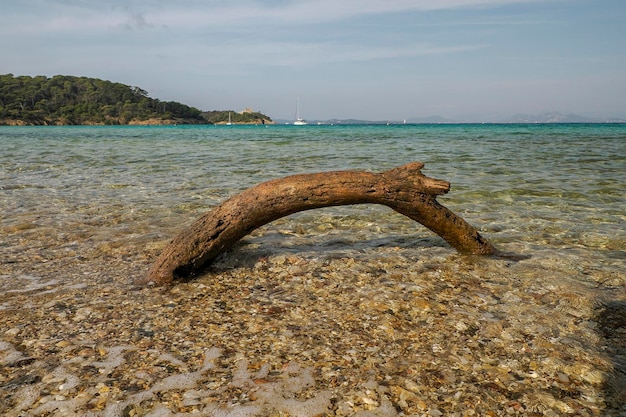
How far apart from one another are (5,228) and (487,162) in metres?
13.5

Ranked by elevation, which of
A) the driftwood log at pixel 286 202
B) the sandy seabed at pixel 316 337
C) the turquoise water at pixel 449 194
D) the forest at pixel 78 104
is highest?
the forest at pixel 78 104

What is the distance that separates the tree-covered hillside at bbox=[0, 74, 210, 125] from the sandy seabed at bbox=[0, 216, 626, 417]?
118597mm

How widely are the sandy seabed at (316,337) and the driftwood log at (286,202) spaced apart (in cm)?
31

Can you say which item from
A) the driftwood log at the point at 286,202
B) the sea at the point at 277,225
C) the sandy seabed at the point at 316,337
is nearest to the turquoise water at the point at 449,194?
the sea at the point at 277,225

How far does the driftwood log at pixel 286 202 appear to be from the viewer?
4266mm

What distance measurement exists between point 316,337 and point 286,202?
1418mm

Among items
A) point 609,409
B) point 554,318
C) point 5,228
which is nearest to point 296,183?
point 554,318

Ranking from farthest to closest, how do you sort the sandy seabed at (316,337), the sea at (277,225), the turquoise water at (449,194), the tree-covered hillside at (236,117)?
the tree-covered hillside at (236,117) → the turquoise water at (449,194) → the sea at (277,225) → the sandy seabed at (316,337)

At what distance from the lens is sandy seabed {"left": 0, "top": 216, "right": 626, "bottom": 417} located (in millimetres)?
2562

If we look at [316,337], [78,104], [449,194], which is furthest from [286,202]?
[78,104]

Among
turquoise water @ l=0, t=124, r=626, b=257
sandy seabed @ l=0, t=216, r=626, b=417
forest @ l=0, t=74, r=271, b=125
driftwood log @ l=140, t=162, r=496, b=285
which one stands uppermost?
forest @ l=0, t=74, r=271, b=125

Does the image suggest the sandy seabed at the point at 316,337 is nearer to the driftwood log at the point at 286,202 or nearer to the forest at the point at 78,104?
the driftwood log at the point at 286,202

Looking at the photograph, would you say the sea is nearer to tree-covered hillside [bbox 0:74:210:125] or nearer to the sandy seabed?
the sandy seabed

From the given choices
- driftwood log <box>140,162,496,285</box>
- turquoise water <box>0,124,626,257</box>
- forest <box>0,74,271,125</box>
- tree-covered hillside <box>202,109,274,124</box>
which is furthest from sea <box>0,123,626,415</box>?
tree-covered hillside <box>202,109,274,124</box>
